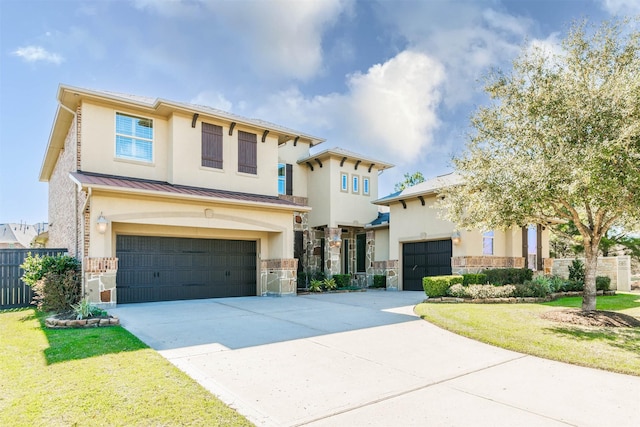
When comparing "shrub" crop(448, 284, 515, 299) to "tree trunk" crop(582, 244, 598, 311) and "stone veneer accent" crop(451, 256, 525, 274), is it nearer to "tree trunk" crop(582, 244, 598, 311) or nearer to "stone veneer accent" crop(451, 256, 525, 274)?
"stone veneer accent" crop(451, 256, 525, 274)

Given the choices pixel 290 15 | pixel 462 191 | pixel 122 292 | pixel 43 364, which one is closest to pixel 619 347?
pixel 462 191

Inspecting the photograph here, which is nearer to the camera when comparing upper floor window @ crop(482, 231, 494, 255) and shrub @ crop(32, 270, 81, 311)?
shrub @ crop(32, 270, 81, 311)

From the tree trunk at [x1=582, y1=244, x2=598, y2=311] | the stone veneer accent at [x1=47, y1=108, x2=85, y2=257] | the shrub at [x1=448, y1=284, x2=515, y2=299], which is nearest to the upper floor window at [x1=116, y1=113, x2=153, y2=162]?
the stone veneer accent at [x1=47, y1=108, x2=85, y2=257]

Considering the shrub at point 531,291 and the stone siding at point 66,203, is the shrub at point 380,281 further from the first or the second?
the stone siding at point 66,203

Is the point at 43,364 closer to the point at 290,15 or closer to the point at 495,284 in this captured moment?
the point at 290,15

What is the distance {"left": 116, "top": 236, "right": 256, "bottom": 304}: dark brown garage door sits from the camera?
12.9 meters

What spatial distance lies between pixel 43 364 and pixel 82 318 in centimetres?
327

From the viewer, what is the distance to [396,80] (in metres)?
16.2

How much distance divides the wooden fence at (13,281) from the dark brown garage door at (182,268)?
2680 mm

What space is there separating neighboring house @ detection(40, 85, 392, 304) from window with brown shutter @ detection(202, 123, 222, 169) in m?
0.04

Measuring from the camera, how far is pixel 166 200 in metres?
12.6

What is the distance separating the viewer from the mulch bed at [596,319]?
28.2 feet

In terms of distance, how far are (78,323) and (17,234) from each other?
41.8m

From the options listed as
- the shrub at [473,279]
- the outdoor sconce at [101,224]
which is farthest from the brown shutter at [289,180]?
the outdoor sconce at [101,224]
